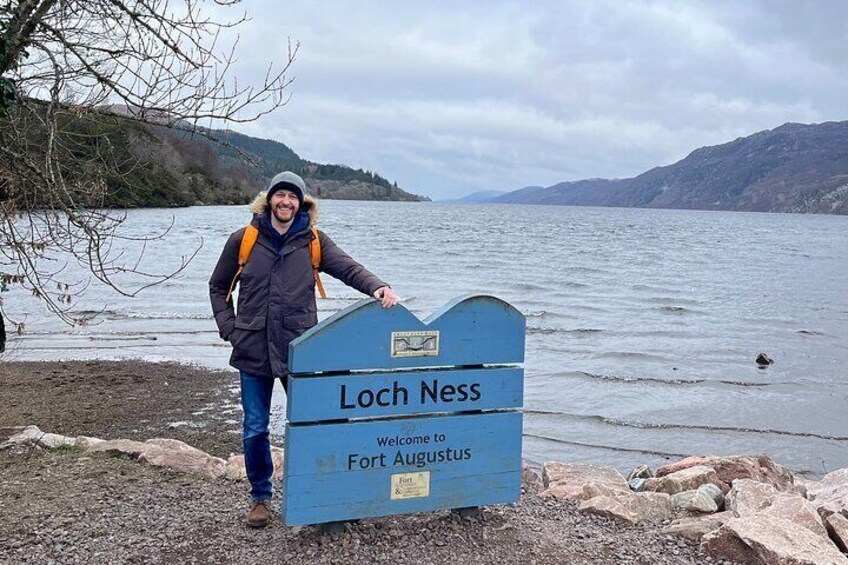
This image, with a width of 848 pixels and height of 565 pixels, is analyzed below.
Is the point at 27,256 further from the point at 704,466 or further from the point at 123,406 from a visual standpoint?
the point at 704,466

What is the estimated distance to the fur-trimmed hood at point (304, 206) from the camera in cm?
480

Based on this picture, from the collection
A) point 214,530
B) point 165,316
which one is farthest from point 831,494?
point 165,316

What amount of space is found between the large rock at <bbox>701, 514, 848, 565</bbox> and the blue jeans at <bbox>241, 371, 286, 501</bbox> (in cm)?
287

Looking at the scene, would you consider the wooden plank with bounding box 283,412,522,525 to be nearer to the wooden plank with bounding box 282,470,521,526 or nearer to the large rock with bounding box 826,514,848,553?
the wooden plank with bounding box 282,470,521,526

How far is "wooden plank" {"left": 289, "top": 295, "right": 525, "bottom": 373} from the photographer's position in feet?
15.2

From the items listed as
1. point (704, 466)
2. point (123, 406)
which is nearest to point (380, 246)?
point (123, 406)

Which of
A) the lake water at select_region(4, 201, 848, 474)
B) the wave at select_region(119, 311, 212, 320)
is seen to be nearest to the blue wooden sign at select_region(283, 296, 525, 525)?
the lake water at select_region(4, 201, 848, 474)

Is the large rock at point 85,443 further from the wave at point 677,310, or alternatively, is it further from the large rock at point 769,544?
the wave at point 677,310

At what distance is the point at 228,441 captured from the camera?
33.2 ft

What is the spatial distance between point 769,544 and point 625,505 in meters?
1.15

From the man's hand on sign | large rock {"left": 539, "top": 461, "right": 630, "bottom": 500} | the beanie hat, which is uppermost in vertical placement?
the beanie hat

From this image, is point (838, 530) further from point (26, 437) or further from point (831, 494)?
point (26, 437)

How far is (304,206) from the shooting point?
497 cm

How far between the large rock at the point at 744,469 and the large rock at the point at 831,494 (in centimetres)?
28
